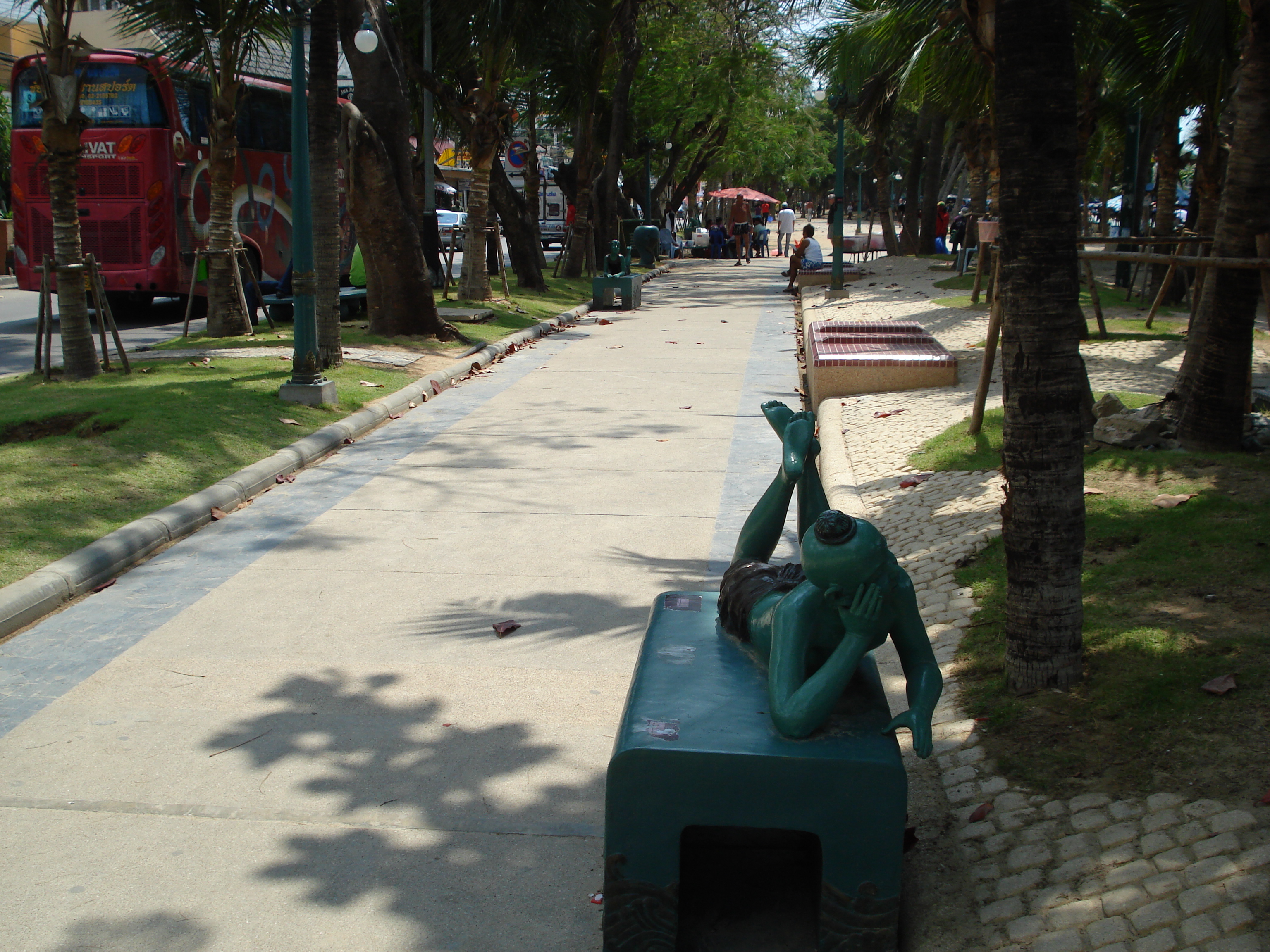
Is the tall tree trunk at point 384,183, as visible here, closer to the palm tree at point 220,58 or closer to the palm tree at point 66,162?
the palm tree at point 220,58

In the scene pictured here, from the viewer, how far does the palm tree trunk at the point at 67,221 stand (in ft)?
33.4

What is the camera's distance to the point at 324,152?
10828 millimetres

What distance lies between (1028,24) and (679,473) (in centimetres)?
509

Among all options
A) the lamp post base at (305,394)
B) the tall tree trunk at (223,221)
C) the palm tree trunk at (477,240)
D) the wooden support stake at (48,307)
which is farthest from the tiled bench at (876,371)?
the palm tree trunk at (477,240)

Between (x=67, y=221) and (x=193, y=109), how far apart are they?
24.7ft

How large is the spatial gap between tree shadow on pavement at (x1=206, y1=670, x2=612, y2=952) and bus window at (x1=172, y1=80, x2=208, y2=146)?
1446 cm

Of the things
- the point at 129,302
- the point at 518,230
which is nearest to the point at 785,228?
the point at 518,230

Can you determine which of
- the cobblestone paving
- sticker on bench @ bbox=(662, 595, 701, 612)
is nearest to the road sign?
sticker on bench @ bbox=(662, 595, 701, 612)

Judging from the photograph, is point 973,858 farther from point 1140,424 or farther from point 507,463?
point 507,463

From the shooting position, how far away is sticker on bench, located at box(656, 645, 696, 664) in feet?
11.3

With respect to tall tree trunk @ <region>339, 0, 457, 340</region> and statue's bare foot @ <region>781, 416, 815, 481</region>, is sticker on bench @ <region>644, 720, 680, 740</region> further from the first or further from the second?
tall tree trunk @ <region>339, 0, 457, 340</region>

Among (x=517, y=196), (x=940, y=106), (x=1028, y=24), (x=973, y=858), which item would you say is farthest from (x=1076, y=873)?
(x=517, y=196)

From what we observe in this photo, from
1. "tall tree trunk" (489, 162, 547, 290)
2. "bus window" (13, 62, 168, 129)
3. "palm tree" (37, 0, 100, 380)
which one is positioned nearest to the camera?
"palm tree" (37, 0, 100, 380)

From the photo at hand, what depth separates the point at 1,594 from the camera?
5.33 m
